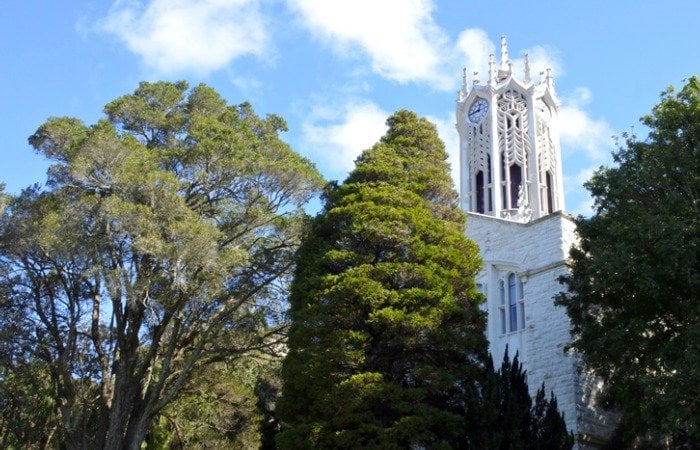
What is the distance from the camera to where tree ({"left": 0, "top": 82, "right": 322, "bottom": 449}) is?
1708 centimetres

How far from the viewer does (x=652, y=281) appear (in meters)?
13.9

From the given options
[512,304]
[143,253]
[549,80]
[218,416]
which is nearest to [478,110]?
[549,80]

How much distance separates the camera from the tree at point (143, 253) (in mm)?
17078

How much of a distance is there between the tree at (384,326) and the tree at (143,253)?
2177 millimetres

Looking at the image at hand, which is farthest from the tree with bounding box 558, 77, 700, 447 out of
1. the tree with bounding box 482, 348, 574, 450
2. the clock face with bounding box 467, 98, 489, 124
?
the clock face with bounding box 467, 98, 489, 124

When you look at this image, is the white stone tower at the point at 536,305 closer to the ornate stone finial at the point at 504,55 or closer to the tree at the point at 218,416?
the tree at the point at 218,416

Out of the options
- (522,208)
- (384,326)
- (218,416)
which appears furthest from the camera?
(522,208)

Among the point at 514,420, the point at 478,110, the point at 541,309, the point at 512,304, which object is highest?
the point at 478,110

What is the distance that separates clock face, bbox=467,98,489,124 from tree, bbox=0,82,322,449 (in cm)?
2724

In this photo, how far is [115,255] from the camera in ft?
57.1

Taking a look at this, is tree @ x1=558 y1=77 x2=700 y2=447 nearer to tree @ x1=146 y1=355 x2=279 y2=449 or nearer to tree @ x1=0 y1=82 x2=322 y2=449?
tree @ x1=0 y1=82 x2=322 y2=449

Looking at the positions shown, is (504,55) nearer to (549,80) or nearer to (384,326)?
(549,80)

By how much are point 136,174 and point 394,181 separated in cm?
605

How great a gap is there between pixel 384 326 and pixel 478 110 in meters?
33.0
